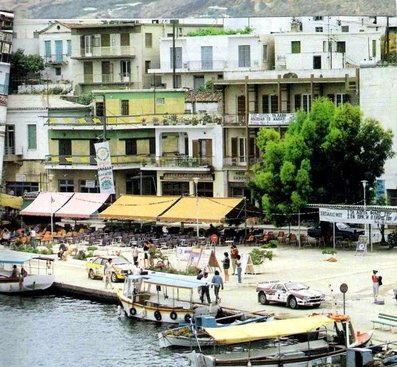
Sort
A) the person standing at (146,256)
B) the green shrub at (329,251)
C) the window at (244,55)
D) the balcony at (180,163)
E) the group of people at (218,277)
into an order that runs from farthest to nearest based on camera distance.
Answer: the window at (244,55) < the balcony at (180,163) < the green shrub at (329,251) < the person standing at (146,256) < the group of people at (218,277)

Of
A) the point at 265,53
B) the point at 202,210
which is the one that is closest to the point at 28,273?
the point at 202,210

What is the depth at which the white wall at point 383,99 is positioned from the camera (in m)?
46.1

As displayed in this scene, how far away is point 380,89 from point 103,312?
18210 millimetres

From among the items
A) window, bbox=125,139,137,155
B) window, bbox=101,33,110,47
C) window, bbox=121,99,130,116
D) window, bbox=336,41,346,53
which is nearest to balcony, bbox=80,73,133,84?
window, bbox=101,33,110,47

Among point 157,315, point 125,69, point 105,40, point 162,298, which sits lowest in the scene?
point 157,315

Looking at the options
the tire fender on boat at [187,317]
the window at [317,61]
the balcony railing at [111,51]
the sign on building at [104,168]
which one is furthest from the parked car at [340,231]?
the balcony railing at [111,51]

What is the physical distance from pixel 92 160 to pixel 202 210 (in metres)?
9.72

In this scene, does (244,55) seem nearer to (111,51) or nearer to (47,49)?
(111,51)

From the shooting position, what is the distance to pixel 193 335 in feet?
86.0

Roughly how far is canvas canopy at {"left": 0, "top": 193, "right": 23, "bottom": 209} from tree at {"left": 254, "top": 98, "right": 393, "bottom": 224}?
14.5 metres

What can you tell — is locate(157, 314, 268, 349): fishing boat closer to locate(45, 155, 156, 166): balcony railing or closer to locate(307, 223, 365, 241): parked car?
locate(307, 223, 365, 241): parked car

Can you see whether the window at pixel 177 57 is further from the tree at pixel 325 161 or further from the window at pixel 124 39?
the tree at pixel 325 161

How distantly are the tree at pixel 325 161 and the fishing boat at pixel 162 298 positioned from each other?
9.18 meters

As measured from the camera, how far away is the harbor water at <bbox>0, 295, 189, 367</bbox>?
2514 centimetres
